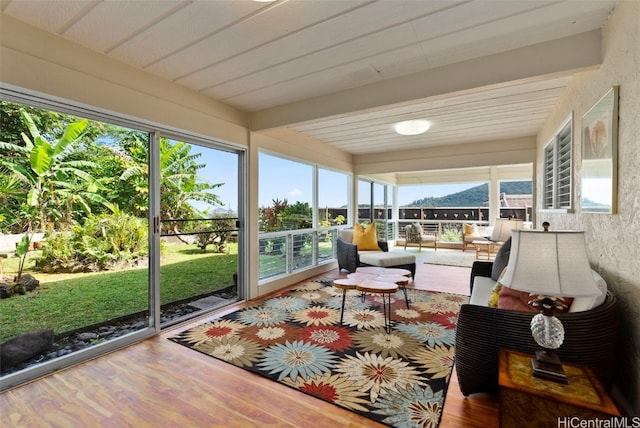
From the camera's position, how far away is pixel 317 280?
15.5 feet

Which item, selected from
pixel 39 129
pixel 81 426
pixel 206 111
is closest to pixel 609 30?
pixel 206 111

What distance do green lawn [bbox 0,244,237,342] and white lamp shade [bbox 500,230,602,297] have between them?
3035mm

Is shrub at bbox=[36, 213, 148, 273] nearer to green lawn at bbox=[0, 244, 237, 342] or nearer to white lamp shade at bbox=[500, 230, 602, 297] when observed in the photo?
green lawn at bbox=[0, 244, 237, 342]

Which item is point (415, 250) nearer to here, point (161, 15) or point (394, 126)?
point (394, 126)

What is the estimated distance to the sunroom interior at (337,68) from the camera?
1654 mm

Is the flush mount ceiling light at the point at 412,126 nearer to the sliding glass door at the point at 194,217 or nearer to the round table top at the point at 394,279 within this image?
the round table top at the point at 394,279

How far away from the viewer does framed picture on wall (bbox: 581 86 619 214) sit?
1.67m

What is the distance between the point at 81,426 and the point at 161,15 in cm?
241

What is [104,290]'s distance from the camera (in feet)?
11.2

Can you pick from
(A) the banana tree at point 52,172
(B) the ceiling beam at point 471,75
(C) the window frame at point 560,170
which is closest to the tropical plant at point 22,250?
(A) the banana tree at point 52,172

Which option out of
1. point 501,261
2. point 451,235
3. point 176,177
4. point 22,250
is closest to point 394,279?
point 501,261

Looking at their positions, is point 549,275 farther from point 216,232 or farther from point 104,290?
point 104,290

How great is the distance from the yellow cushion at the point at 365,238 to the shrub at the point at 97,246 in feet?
10.8

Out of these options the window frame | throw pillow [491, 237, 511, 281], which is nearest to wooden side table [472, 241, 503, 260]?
the window frame
